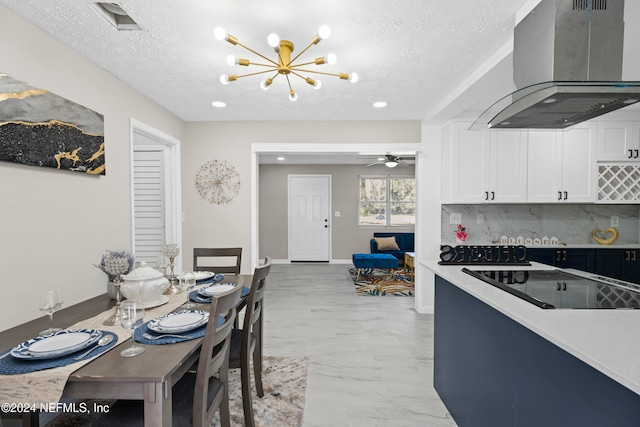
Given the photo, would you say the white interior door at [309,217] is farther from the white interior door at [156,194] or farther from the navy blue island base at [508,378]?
the navy blue island base at [508,378]

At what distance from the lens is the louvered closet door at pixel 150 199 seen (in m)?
4.10

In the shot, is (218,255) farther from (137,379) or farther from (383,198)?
(383,198)

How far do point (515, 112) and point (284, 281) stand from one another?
4.92 m

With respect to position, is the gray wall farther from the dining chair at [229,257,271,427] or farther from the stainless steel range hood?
the stainless steel range hood

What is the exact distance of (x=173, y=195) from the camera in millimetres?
4082

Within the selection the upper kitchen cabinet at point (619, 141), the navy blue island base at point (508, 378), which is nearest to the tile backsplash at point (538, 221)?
the upper kitchen cabinet at point (619, 141)

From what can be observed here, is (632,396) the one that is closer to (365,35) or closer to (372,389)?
(372,389)

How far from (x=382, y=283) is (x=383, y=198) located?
277 centimetres

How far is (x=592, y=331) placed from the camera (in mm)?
1122

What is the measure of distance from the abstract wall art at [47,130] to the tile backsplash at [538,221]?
3.75 metres

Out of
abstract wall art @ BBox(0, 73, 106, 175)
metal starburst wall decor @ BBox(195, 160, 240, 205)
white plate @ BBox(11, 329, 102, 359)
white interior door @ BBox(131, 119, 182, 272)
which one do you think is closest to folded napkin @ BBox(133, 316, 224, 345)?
white plate @ BBox(11, 329, 102, 359)

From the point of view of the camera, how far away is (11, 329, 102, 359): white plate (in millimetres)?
1258

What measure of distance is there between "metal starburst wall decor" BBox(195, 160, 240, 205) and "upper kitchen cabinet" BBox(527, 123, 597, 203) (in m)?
3.59

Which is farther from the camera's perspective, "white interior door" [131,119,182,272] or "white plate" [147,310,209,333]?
"white interior door" [131,119,182,272]
